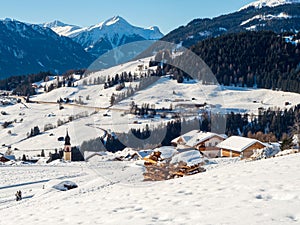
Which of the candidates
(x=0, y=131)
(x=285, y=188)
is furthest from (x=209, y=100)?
(x=285, y=188)

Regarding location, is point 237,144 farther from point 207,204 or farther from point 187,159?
point 207,204

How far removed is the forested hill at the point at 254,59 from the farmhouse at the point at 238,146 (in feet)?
294

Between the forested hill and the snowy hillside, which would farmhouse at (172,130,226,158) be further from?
the forested hill

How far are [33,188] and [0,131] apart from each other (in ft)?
339

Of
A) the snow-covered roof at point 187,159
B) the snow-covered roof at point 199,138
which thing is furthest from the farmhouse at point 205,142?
the snow-covered roof at point 187,159

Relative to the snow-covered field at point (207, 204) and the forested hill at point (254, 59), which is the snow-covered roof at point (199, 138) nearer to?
the snow-covered field at point (207, 204)

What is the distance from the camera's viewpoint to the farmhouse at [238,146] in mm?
48831

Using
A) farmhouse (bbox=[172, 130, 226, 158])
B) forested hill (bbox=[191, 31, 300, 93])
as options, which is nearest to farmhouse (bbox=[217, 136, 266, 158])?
farmhouse (bbox=[172, 130, 226, 158])

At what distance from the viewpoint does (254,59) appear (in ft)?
532

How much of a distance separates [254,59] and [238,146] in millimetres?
117986

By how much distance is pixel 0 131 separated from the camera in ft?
413

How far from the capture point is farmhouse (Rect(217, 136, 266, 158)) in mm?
48831

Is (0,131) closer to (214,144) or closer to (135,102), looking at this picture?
(135,102)

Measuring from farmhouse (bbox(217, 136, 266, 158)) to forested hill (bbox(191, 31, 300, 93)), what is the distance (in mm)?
89700
